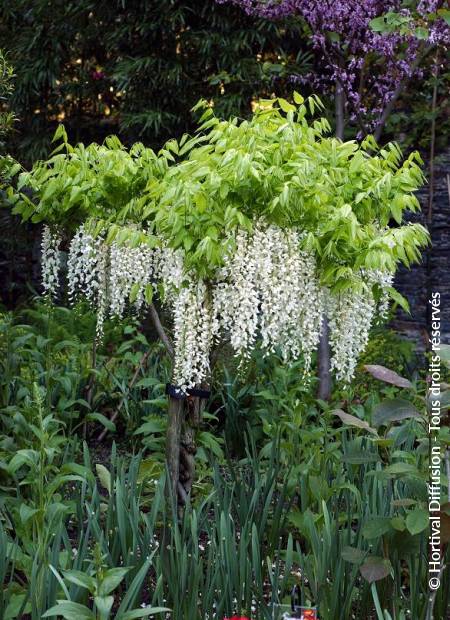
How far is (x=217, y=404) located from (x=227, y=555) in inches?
134

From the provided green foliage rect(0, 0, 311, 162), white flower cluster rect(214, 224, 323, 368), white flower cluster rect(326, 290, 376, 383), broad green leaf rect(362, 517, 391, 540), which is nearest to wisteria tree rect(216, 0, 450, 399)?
green foliage rect(0, 0, 311, 162)

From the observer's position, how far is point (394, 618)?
9.00ft

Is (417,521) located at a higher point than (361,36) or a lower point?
lower

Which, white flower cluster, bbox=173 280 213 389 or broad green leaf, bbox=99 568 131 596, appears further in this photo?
white flower cluster, bbox=173 280 213 389

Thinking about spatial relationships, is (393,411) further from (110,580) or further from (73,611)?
(73,611)

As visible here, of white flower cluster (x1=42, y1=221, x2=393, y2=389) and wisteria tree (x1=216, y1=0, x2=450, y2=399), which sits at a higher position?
wisteria tree (x1=216, y1=0, x2=450, y2=399)

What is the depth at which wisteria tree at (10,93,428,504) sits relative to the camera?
335 centimetres

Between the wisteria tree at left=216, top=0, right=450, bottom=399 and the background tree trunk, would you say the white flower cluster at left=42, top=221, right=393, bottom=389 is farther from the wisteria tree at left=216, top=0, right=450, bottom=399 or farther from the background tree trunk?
the wisteria tree at left=216, top=0, right=450, bottom=399

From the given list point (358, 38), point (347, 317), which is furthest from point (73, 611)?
point (358, 38)

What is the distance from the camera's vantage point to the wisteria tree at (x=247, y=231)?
3.35 m

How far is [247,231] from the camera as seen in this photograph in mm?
3531

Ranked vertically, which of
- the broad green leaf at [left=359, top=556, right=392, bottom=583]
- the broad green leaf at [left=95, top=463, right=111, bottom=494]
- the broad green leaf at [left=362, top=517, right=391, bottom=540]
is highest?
the broad green leaf at [left=95, top=463, right=111, bottom=494]

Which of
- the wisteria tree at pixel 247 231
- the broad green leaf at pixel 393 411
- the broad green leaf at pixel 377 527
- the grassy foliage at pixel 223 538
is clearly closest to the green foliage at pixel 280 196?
the wisteria tree at pixel 247 231

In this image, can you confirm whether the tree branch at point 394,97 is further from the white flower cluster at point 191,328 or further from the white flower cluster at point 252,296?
the white flower cluster at point 191,328
